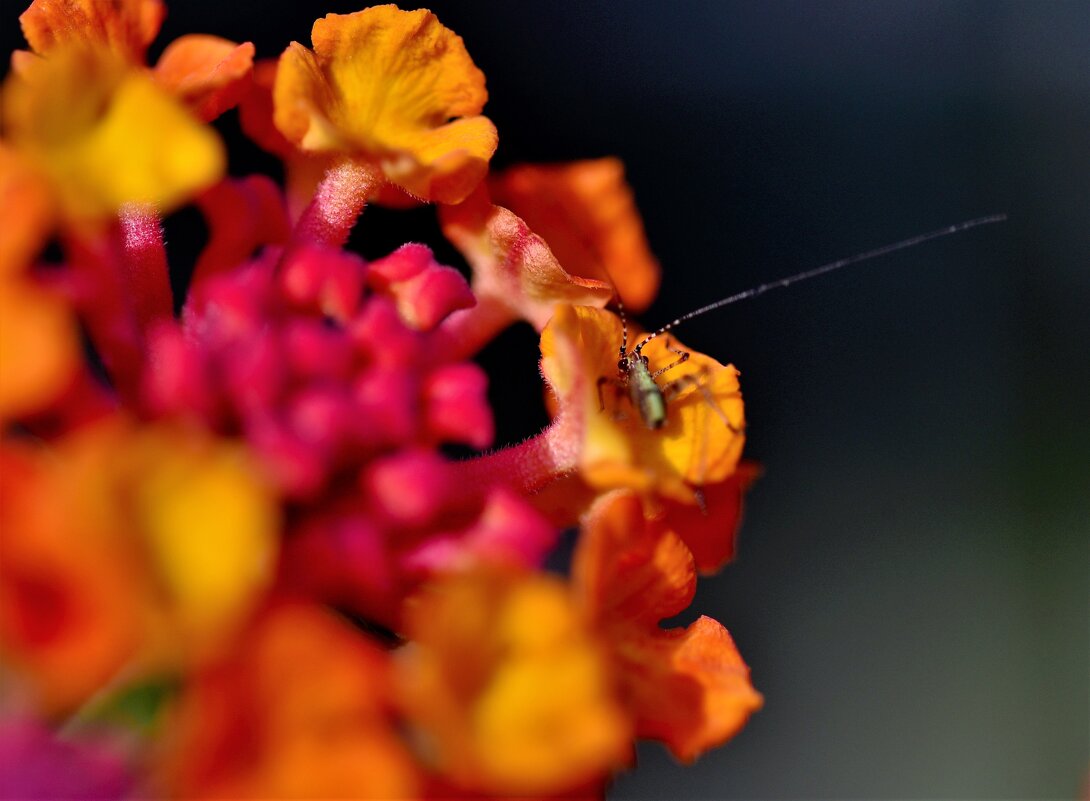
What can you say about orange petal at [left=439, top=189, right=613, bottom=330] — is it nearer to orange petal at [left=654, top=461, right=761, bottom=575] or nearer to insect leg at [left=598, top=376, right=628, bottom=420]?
insect leg at [left=598, top=376, right=628, bottom=420]

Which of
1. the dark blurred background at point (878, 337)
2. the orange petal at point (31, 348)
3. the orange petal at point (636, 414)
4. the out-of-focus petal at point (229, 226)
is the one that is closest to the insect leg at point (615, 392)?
the orange petal at point (636, 414)

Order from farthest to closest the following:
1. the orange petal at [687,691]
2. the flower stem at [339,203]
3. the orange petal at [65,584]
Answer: the flower stem at [339,203]
the orange petal at [687,691]
the orange petal at [65,584]

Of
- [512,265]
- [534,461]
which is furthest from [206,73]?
[534,461]

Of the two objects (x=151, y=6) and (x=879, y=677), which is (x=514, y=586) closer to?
(x=151, y=6)

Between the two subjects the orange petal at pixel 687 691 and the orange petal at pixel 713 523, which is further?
the orange petal at pixel 713 523

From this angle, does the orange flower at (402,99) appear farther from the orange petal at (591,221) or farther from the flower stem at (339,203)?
the orange petal at (591,221)

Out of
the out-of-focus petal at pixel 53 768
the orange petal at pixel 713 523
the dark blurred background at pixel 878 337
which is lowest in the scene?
the dark blurred background at pixel 878 337

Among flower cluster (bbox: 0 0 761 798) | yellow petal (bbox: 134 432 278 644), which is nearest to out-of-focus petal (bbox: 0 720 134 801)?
flower cluster (bbox: 0 0 761 798)
